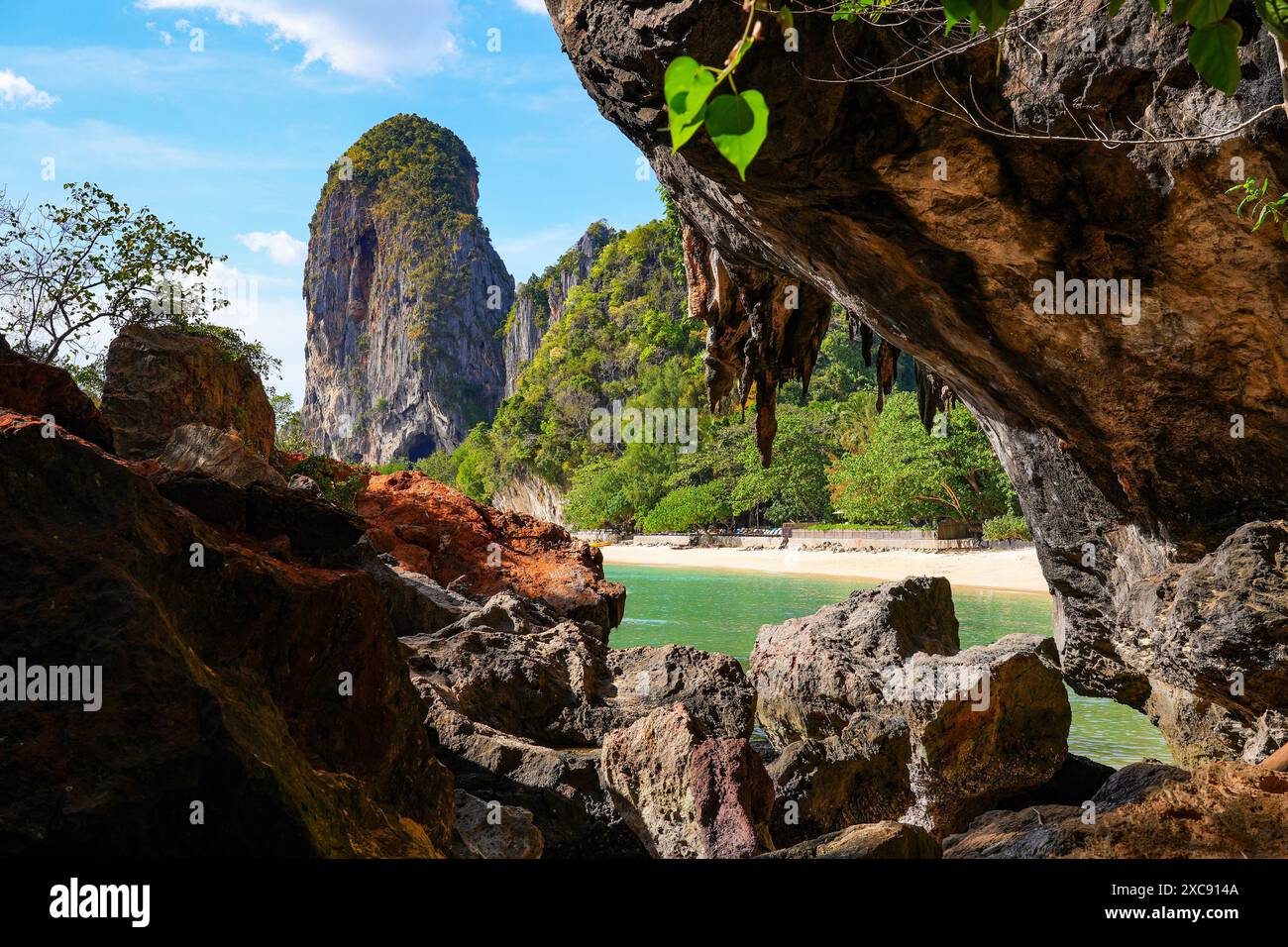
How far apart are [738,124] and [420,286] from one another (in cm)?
9440

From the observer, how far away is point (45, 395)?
3.76 metres

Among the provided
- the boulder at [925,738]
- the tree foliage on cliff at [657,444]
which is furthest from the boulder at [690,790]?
the tree foliage on cliff at [657,444]

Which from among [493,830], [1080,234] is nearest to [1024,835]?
[493,830]

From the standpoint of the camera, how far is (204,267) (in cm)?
1208

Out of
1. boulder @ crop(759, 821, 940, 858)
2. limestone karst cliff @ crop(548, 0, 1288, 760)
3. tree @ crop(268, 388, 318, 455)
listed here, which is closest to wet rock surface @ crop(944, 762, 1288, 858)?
boulder @ crop(759, 821, 940, 858)

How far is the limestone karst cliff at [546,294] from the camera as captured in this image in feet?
258

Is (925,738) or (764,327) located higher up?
(764,327)

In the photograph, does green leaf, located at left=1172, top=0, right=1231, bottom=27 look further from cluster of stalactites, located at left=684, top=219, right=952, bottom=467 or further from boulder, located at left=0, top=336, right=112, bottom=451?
cluster of stalactites, located at left=684, top=219, right=952, bottom=467

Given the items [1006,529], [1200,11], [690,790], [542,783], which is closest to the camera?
[1200,11]

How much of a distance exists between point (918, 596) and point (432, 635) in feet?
14.1

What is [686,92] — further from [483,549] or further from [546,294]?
[546,294]

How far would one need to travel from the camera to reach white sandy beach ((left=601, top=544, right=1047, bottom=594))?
24.6 metres

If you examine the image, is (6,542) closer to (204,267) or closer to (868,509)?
(204,267)
